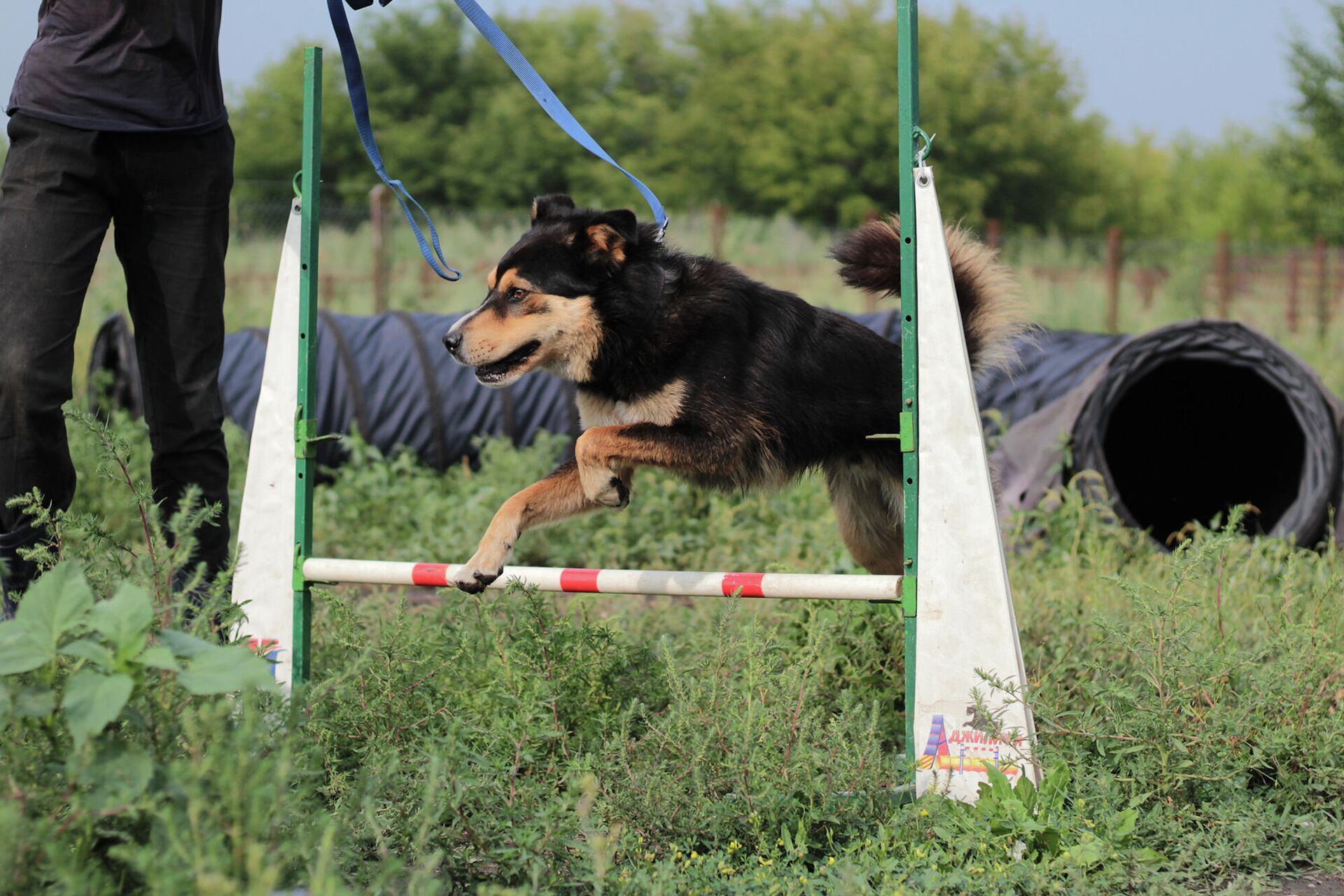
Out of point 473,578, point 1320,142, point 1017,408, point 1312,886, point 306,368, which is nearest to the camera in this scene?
point 1312,886

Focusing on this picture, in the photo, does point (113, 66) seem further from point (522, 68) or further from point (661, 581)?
point (661, 581)

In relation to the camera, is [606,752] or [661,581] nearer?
[606,752]

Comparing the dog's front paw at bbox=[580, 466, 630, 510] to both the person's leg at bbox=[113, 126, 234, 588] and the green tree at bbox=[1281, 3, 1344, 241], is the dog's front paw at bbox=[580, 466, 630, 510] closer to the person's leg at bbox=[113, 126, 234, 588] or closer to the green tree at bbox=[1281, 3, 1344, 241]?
the person's leg at bbox=[113, 126, 234, 588]

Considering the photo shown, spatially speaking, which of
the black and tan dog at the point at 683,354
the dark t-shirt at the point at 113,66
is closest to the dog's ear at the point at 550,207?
the black and tan dog at the point at 683,354

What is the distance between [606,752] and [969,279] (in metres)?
1.74

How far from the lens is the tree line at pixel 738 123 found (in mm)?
30672

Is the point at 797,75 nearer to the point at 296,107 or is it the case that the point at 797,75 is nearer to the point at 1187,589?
the point at 296,107

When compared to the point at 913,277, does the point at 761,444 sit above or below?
below

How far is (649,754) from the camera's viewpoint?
9.04 ft

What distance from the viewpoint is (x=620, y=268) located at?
329cm

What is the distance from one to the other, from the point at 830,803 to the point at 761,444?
3.20ft

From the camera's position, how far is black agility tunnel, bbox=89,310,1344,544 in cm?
615

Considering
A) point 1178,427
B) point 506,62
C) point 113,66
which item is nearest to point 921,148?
point 506,62

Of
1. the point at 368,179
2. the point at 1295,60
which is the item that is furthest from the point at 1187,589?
the point at 368,179
